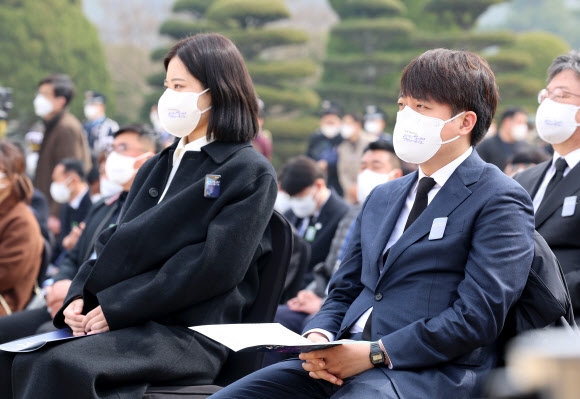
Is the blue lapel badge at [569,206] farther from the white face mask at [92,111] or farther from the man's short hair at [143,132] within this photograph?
the white face mask at [92,111]

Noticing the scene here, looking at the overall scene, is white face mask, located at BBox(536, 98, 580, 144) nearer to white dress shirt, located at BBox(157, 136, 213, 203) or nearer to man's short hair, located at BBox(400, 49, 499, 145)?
man's short hair, located at BBox(400, 49, 499, 145)

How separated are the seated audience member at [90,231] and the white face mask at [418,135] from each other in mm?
2020

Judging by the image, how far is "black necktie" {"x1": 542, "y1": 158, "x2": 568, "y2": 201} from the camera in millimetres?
3982

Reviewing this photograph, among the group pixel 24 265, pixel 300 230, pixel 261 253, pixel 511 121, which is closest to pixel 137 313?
pixel 261 253

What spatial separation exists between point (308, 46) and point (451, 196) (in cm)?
2383

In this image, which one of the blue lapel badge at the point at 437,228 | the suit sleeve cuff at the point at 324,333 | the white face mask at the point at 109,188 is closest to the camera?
the blue lapel badge at the point at 437,228

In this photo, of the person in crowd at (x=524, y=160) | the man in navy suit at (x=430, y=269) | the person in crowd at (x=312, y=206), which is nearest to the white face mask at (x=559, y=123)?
the man in navy suit at (x=430, y=269)

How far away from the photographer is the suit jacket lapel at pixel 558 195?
386 cm

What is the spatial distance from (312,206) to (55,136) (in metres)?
4.10

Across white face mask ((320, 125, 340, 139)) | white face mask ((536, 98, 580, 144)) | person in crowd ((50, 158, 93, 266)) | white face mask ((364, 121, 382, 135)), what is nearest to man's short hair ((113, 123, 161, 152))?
white face mask ((536, 98, 580, 144))

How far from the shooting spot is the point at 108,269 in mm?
3621

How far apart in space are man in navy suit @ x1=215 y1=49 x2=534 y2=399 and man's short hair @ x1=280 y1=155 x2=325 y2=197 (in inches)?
120

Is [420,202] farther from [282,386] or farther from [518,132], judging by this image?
[518,132]

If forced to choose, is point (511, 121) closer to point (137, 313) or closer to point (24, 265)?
point (24, 265)
